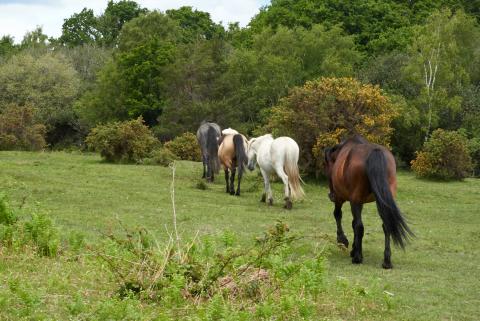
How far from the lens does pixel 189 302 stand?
6.48 metres

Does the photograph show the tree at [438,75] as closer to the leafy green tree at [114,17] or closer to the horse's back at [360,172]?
the horse's back at [360,172]

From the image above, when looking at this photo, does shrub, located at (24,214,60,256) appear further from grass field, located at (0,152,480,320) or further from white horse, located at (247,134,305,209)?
white horse, located at (247,134,305,209)

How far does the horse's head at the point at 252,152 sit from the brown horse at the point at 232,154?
0.43 metres

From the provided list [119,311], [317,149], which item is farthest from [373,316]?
[317,149]

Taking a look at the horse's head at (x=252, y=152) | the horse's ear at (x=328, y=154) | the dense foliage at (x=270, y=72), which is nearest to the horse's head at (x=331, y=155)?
the horse's ear at (x=328, y=154)

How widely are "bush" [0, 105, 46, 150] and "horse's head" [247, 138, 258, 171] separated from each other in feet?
50.3

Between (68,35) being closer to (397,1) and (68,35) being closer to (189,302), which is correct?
(397,1)

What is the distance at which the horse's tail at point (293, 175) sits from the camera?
16.4 m

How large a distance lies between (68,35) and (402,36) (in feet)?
164

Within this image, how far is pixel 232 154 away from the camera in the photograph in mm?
19750

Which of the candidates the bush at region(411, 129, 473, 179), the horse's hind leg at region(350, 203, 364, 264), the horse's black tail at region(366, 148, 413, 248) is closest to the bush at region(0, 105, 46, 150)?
the bush at region(411, 129, 473, 179)

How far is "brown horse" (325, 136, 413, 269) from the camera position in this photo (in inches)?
372

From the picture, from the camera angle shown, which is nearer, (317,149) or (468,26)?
(317,149)

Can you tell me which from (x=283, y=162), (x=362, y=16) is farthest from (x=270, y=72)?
(x=283, y=162)
